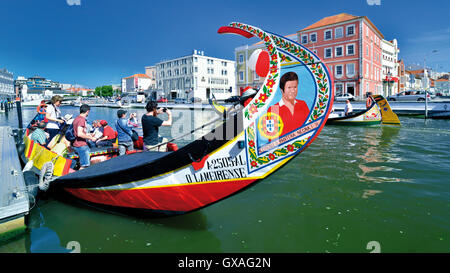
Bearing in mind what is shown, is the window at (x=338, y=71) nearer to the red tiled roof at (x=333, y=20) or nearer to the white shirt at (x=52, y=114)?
the red tiled roof at (x=333, y=20)

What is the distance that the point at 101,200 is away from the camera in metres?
4.52

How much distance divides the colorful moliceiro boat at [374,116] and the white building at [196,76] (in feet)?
166

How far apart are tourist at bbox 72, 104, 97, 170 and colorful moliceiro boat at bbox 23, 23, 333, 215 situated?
2064 mm

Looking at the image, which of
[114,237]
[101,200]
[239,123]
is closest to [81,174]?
[101,200]

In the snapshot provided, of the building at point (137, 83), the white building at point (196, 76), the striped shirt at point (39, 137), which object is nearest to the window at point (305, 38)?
the white building at point (196, 76)

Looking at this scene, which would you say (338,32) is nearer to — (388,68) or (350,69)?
(350,69)

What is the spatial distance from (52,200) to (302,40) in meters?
44.2

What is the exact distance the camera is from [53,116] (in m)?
7.32

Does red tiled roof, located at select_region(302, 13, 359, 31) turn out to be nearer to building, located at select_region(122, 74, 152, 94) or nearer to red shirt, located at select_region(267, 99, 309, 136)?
red shirt, located at select_region(267, 99, 309, 136)

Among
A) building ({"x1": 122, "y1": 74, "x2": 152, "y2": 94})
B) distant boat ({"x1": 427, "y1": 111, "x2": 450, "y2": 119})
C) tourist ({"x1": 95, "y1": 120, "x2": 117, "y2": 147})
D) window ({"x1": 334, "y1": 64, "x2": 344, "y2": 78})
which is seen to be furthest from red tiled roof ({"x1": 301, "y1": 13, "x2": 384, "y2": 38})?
building ({"x1": 122, "y1": 74, "x2": 152, "y2": 94})

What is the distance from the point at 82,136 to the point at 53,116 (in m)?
2.92

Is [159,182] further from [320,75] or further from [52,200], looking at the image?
[52,200]

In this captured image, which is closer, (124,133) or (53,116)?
(124,133)

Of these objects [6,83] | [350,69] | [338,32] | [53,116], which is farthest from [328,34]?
[6,83]
